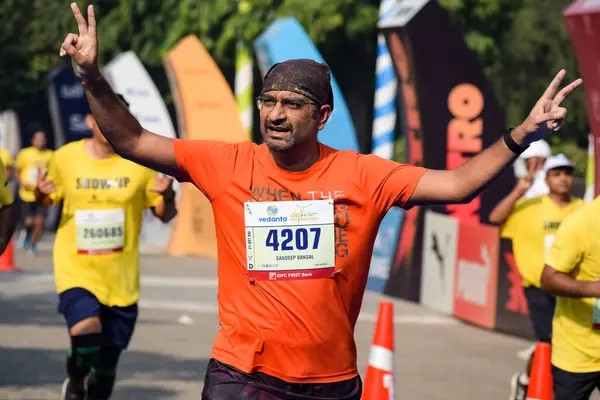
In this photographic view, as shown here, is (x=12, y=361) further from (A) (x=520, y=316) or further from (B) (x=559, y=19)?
(B) (x=559, y=19)

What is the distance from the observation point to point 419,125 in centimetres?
1633

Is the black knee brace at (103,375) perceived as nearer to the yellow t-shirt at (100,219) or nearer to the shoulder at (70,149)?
the yellow t-shirt at (100,219)

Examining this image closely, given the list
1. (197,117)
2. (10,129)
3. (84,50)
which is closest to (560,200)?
(84,50)

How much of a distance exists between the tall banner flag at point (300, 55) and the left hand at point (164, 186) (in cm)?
1102

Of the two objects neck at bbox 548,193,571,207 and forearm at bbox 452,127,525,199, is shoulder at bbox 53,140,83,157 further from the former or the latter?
forearm at bbox 452,127,525,199

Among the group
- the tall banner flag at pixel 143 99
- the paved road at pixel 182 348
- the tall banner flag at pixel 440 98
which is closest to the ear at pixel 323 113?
the paved road at pixel 182 348

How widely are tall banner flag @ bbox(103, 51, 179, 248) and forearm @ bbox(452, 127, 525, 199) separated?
799 inches

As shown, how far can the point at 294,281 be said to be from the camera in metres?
5.04

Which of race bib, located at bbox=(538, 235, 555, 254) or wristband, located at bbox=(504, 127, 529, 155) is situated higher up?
wristband, located at bbox=(504, 127, 529, 155)

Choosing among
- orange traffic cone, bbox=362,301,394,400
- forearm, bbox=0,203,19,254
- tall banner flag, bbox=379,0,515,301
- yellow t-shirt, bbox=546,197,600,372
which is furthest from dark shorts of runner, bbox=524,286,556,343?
tall banner flag, bbox=379,0,515,301

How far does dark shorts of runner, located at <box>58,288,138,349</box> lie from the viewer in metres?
8.21

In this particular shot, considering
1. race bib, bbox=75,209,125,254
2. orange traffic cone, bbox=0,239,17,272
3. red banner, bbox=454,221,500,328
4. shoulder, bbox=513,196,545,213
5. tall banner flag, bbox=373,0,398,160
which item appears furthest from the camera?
tall banner flag, bbox=373,0,398,160

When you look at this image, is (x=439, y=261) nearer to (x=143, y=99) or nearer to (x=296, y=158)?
(x=296, y=158)

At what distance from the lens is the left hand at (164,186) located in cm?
778
